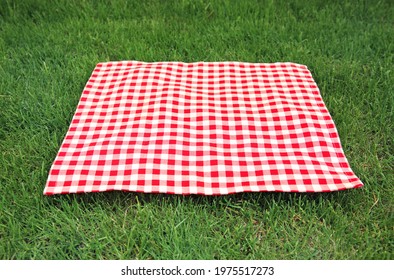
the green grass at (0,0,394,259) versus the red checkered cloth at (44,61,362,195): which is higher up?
the red checkered cloth at (44,61,362,195)

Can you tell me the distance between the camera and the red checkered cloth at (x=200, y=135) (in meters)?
1.47

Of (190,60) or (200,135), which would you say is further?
(190,60)

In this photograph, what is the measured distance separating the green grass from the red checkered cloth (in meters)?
0.06

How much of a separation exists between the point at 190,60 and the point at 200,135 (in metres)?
0.74

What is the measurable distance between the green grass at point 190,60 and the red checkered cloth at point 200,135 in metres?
0.06

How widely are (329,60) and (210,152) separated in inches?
41.9

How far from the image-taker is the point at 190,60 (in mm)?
2295

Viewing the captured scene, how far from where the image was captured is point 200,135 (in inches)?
65.9

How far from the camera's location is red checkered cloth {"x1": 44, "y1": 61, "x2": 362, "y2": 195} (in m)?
1.47

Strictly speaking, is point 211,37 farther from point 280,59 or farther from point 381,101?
point 381,101

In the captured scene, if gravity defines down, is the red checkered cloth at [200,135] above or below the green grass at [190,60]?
above

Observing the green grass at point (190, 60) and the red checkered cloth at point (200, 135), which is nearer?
the green grass at point (190, 60)

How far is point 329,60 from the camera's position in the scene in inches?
90.0
